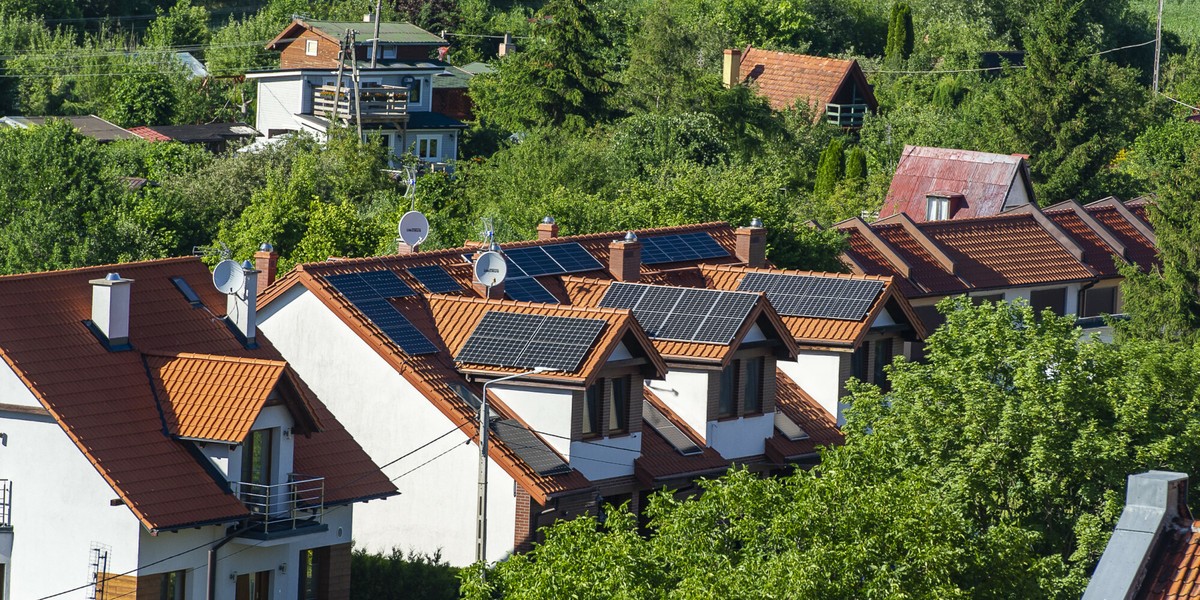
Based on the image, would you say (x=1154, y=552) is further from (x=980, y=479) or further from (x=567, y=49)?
(x=567, y=49)

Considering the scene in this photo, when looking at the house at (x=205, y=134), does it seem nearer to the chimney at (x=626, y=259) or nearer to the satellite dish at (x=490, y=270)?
the chimney at (x=626, y=259)

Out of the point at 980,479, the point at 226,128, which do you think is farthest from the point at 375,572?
the point at 226,128

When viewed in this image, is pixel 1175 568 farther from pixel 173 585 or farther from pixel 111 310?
pixel 111 310

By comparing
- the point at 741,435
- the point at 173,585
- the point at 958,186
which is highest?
the point at 958,186

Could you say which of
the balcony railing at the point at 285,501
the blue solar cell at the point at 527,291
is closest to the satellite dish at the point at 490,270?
the blue solar cell at the point at 527,291

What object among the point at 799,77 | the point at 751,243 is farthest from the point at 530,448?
the point at 799,77

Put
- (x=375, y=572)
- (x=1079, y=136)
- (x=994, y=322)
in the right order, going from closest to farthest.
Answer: (x=994, y=322) → (x=375, y=572) → (x=1079, y=136)
